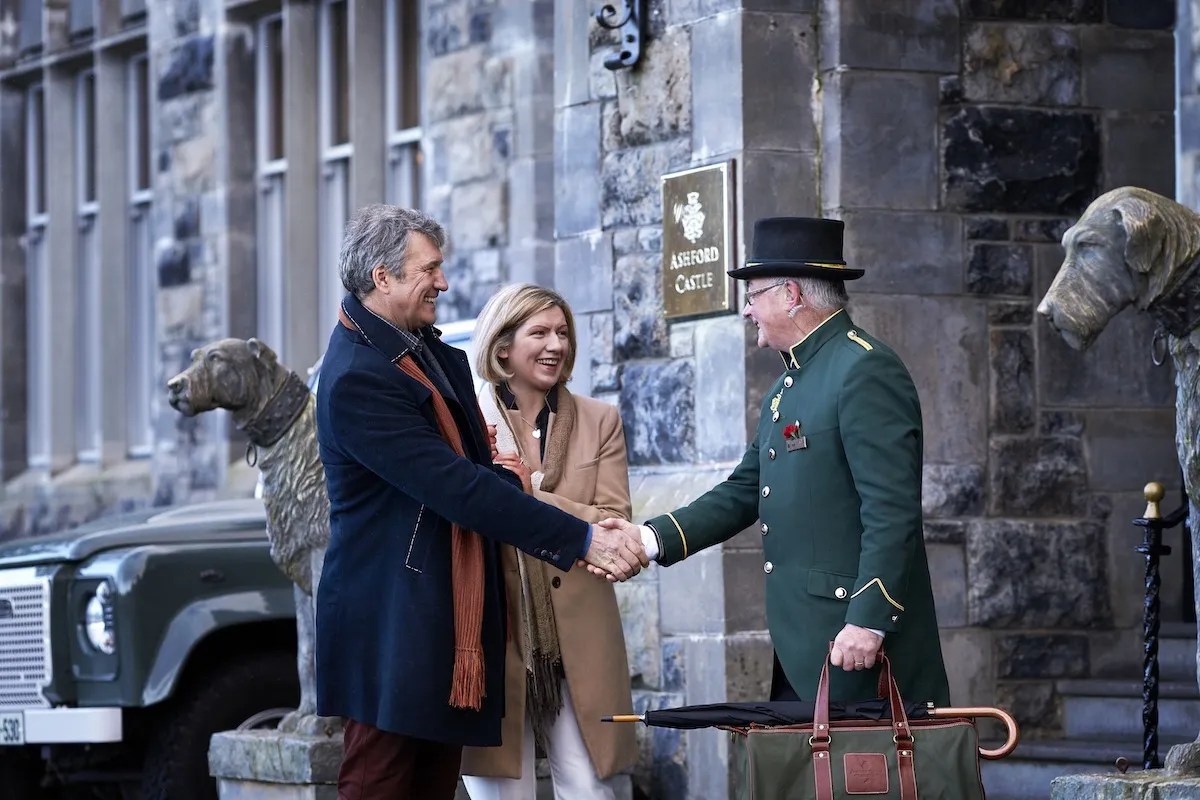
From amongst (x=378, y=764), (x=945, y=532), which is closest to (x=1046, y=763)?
(x=945, y=532)

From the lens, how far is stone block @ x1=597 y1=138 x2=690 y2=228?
8.28 metres

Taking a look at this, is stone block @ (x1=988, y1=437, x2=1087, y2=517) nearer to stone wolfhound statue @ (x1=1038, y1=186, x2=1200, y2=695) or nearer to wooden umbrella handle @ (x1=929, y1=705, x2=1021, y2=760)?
stone wolfhound statue @ (x1=1038, y1=186, x2=1200, y2=695)

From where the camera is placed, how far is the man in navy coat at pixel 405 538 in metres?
5.38

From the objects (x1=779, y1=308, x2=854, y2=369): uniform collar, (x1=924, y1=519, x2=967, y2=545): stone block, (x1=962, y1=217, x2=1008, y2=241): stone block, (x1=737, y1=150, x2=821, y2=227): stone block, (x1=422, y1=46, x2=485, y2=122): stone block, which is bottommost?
(x1=924, y1=519, x2=967, y2=545): stone block

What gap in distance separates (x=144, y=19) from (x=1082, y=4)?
792 centimetres

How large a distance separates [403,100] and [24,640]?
4.38m

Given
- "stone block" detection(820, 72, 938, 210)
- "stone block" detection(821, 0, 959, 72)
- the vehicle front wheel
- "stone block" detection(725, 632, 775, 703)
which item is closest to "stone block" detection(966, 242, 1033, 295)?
"stone block" detection(820, 72, 938, 210)

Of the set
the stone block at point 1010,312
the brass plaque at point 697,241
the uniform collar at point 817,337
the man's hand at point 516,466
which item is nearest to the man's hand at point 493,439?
the man's hand at point 516,466

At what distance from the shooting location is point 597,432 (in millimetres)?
6316

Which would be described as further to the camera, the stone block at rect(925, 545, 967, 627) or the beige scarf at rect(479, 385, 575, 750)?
the stone block at rect(925, 545, 967, 627)

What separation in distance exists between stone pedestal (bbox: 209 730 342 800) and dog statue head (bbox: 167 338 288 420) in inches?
41.6

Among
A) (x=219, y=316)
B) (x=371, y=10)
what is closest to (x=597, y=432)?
(x=371, y=10)

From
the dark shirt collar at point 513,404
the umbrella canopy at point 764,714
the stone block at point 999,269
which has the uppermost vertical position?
the stone block at point 999,269

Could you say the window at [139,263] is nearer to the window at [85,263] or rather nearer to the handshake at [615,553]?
the window at [85,263]
